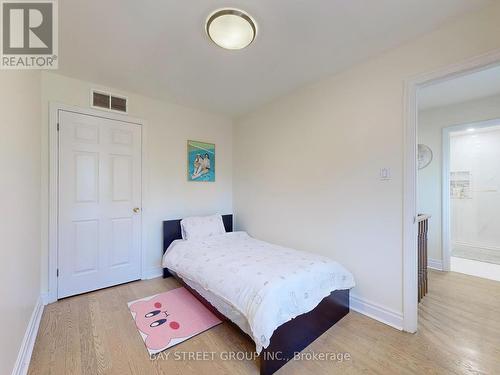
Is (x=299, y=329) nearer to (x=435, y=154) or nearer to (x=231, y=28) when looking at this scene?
(x=231, y=28)

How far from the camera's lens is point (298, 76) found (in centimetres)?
247

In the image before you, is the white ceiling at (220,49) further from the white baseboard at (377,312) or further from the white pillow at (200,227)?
the white baseboard at (377,312)

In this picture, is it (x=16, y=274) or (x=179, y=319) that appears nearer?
(x=16, y=274)

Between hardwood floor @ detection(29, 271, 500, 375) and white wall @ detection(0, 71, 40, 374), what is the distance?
0.99ft

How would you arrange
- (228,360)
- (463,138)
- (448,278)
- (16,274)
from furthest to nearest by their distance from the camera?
(463,138) → (448,278) → (228,360) → (16,274)

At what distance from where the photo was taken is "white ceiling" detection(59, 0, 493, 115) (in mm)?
1531

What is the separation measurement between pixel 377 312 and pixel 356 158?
149cm

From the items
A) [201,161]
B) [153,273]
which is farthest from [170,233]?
[201,161]

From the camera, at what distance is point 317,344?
5.72 feet

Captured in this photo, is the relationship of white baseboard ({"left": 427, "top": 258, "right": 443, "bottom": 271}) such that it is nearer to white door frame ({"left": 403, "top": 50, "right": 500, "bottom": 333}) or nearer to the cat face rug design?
white door frame ({"left": 403, "top": 50, "right": 500, "bottom": 333})

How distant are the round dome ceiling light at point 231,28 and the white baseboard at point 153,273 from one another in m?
2.85

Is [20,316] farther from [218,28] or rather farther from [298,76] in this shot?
[298,76]

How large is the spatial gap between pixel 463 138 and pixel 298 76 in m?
4.38

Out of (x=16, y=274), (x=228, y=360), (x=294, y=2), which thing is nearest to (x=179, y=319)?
(x=228, y=360)
